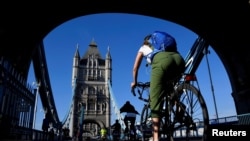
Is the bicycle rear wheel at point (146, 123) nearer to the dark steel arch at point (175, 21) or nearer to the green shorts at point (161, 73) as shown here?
the green shorts at point (161, 73)

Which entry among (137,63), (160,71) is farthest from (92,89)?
(160,71)

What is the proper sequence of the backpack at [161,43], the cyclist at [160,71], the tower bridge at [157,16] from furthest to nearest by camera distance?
the tower bridge at [157,16], the backpack at [161,43], the cyclist at [160,71]

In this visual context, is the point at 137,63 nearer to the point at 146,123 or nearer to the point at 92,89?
the point at 146,123

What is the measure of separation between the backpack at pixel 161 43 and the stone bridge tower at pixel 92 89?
7076 centimetres

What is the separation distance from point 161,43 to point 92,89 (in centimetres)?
7767

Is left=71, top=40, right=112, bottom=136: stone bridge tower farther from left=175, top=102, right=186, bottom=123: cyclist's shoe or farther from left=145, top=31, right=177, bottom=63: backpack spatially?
left=145, top=31, right=177, bottom=63: backpack

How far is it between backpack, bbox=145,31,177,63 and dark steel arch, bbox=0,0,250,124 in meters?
4.48

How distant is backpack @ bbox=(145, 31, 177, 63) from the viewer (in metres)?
2.44

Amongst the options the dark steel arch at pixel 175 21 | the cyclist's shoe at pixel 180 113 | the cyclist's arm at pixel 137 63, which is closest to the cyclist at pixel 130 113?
the cyclist's shoe at pixel 180 113

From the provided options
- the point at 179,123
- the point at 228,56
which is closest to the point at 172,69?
the point at 179,123

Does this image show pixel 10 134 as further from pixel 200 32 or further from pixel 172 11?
pixel 200 32

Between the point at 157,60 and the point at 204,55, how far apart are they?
9525mm

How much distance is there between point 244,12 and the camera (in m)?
6.89

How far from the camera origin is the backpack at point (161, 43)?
8.00ft
